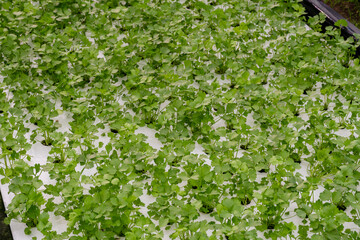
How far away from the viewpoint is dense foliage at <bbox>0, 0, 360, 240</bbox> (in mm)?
2562

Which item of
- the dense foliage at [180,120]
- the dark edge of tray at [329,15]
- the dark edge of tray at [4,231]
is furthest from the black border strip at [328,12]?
the dark edge of tray at [4,231]

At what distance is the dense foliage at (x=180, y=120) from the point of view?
2.56 metres

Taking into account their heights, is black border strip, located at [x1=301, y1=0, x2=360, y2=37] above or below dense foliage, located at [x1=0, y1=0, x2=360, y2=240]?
above

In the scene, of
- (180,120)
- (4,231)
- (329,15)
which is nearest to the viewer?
(4,231)

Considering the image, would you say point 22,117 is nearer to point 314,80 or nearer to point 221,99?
point 221,99

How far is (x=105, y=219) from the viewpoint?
2.56 m

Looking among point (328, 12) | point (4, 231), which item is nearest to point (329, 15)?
point (328, 12)

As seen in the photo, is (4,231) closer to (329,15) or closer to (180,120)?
(180,120)

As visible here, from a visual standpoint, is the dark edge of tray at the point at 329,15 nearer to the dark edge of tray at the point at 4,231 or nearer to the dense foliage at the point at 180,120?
the dense foliage at the point at 180,120

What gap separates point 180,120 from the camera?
323cm

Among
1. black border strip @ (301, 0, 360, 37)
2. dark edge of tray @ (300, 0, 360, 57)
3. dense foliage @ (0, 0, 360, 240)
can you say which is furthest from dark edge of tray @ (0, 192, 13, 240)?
black border strip @ (301, 0, 360, 37)

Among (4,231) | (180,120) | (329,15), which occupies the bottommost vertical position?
(4,231)

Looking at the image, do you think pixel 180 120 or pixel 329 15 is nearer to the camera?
pixel 180 120

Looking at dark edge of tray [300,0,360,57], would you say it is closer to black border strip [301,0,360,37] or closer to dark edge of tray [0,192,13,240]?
black border strip [301,0,360,37]
